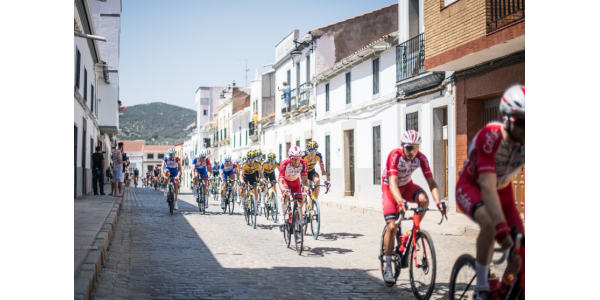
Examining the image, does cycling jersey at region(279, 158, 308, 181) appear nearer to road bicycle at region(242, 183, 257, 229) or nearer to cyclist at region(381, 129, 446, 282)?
road bicycle at region(242, 183, 257, 229)

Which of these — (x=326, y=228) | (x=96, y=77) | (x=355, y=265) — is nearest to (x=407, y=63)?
(x=355, y=265)

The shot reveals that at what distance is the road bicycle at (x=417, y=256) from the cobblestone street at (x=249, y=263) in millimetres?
172

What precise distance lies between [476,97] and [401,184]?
147cm

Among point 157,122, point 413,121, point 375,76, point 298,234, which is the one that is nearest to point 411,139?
point 413,121

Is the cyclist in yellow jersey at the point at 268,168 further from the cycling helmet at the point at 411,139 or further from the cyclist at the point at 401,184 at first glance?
the cycling helmet at the point at 411,139

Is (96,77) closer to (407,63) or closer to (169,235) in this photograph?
(169,235)

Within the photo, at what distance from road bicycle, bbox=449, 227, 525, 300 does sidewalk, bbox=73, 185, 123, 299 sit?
3.19 m

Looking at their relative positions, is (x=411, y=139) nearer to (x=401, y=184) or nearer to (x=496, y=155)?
(x=401, y=184)


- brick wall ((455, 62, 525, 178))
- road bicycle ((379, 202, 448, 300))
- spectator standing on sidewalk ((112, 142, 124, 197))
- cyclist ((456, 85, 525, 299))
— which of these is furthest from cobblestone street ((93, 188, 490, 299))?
spectator standing on sidewalk ((112, 142, 124, 197))

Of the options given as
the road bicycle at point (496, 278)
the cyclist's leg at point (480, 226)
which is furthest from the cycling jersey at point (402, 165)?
the cyclist's leg at point (480, 226)

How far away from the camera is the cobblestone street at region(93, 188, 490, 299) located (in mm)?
6609

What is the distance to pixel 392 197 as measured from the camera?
22.1 ft

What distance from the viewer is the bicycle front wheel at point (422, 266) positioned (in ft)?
19.7
